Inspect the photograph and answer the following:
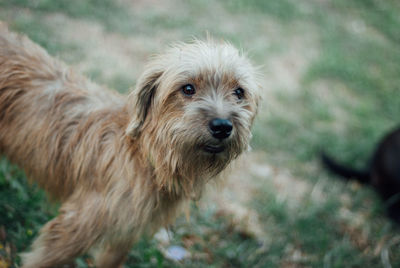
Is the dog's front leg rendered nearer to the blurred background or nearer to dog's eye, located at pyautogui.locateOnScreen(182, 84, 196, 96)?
the blurred background

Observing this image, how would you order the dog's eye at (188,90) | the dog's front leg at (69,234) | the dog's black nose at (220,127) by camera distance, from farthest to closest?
the dog's front leg at (69,234), the dog's eye at (188,90), the dog's black nose at (220,127)

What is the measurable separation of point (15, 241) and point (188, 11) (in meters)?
5.60

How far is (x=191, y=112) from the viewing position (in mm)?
2193

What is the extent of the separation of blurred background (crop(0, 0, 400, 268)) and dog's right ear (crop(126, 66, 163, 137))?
879 mm

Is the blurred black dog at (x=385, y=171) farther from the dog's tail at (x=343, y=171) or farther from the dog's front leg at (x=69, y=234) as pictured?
the dog's front leg at (x=69, y=234)

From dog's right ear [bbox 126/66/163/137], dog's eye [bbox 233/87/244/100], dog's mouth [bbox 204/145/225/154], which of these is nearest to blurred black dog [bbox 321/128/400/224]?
dog's eye [bbox 233/87/244/100]

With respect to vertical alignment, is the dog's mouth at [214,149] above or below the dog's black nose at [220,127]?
below

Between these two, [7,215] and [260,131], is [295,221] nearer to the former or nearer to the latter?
[260,131]

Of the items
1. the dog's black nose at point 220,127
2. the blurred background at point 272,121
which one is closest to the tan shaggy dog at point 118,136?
the dog's black nose at point 220,127

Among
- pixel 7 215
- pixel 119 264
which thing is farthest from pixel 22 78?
pixel 119 264

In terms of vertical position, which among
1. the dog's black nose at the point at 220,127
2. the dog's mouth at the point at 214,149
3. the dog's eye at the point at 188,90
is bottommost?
the dog's mouth at the point at 214,149

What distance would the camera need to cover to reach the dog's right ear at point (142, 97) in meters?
2.39

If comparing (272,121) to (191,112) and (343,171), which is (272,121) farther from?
(191,112)

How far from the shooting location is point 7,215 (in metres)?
3.17
